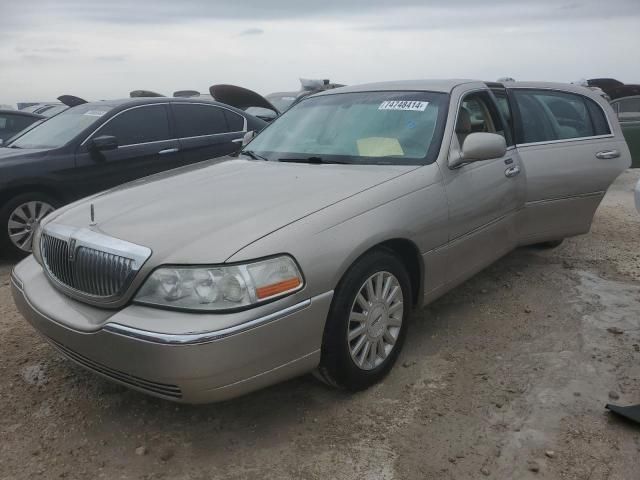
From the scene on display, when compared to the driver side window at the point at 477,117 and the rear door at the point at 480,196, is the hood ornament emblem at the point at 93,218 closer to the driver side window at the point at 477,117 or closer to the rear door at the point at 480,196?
the rear door at the point at 480,196

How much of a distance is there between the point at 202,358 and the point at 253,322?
240mm

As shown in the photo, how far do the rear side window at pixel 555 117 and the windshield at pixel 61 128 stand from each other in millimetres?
4133

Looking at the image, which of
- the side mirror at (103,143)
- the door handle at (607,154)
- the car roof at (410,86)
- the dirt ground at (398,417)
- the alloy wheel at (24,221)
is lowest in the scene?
the dirt ground at (398,417)

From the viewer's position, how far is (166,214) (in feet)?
9.11

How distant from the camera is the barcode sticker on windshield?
3.68 meters

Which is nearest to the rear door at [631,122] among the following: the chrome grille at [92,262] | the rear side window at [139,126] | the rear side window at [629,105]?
the rear side window at [629,105]

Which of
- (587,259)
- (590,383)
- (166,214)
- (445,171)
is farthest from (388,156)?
(587,259)

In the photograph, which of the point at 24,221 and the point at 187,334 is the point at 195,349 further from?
the point at 24,221

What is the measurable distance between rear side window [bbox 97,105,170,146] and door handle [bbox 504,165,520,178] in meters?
3.82

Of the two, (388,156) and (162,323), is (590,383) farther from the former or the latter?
(162,323)

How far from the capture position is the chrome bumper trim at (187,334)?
7.32ft

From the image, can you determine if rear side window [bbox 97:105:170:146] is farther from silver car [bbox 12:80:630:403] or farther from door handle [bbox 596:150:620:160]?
door handle [bbox 596:150:620:160]

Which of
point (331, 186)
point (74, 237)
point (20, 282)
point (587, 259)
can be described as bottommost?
point (587, 259)

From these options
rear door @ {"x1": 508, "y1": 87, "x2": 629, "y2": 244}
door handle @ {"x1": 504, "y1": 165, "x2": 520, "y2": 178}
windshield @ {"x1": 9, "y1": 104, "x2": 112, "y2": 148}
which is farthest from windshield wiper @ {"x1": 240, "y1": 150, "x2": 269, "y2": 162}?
windshield @ {"x1": 9, "y1": 104, "x2": 112, "y2": 148}
